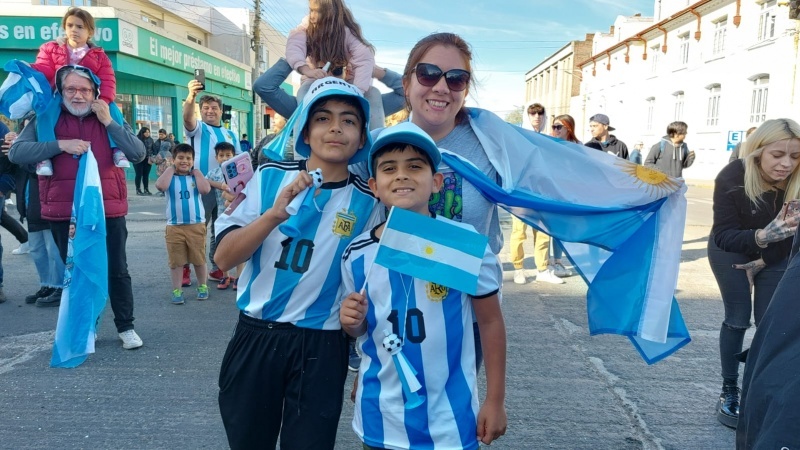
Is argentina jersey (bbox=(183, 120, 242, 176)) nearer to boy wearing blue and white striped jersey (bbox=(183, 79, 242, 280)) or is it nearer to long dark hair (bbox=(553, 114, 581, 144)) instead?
boy wearing blue and white striped jersey (bbox=(183, 79, 242, 280))

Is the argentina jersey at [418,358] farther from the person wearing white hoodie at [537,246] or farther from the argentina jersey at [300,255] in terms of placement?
the person wearing white hoodie at [537,246]

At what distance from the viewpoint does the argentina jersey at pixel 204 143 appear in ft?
21.4

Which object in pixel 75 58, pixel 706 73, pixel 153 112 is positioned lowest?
pixel 75 58

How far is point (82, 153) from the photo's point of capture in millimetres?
4180

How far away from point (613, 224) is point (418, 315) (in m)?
1.30

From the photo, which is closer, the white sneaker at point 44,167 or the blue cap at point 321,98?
the blue cap at point 321,98

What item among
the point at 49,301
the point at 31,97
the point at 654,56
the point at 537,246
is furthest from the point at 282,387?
the point at 654,56

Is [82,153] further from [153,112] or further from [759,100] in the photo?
[759,100]

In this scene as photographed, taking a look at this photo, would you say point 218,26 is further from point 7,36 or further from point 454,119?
point 454,119

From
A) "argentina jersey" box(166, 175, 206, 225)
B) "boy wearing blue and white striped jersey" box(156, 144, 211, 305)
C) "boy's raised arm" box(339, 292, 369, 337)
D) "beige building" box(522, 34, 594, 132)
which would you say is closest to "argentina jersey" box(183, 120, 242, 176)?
"boy wearing blue and white striped jersey" box(156, 144, 211, 305)

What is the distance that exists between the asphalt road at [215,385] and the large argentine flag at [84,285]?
256mm

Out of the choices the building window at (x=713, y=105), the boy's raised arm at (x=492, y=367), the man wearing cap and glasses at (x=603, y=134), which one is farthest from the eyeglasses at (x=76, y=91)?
the building window at (x=713, y=105)

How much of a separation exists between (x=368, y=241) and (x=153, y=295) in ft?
16.3

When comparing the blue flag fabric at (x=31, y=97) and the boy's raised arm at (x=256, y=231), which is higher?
the blue flag fabric at (x=31, y=97)
